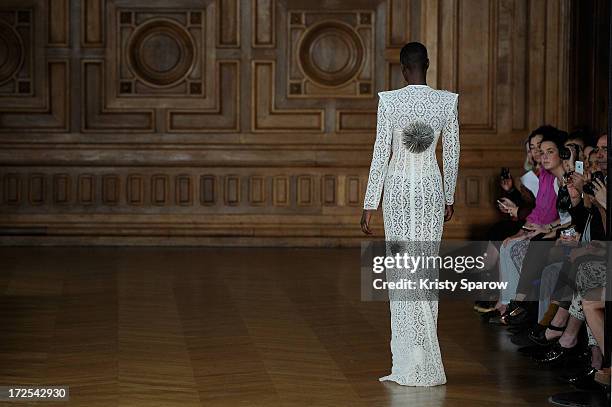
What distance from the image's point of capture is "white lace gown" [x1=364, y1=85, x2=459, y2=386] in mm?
→ 6434

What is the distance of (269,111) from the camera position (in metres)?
13.7

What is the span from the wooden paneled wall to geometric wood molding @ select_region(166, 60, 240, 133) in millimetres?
16

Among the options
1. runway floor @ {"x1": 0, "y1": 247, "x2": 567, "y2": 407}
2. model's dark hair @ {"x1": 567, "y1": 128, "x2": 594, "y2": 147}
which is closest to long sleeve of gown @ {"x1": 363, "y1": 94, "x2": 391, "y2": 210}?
runway floor @ {"x1": 0, "y1": 247, "x2": 567, "y2": 407}

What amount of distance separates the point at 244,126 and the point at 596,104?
156 inches

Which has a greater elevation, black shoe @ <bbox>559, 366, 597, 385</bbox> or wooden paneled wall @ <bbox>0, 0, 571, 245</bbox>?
wooden paneled wall @ <bbox>0, 0, 571, 245</bbox>

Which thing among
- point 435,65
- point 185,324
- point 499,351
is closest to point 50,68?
point 435,65

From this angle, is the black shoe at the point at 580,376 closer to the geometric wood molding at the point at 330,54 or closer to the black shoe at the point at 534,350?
the black shoe at the point at 534,350

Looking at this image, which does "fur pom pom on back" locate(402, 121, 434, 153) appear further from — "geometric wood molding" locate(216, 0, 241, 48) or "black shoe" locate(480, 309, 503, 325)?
"geometric wood molding" locate(216, 0, 241, 48)

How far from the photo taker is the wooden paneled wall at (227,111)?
13562 millimetres

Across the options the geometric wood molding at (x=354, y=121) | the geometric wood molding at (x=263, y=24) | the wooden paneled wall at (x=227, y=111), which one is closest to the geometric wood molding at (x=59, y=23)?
the wooden paneled wall at (x=227, y=111)

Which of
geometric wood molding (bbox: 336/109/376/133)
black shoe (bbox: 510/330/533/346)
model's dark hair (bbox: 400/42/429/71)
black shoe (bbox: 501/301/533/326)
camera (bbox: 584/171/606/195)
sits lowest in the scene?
black shoe (bbox: 510/330/533/346)

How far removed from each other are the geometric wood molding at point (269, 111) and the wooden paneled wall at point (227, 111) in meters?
0.02

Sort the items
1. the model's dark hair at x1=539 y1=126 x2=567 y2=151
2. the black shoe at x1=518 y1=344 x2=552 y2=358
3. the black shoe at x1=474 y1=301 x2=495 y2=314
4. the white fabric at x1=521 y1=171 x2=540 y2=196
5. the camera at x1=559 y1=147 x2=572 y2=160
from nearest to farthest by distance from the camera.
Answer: the black shoe at x1=518 y1=344 x2=552 y2=358
the camera at x1=559 y1=147 x2=572 y2=160
the model's dark hair at x1=539 y1=126 x2=567 y2=151
the black shoe at x1=474 y1=301 x2=495 y2=314
the white fabric at x1=521 y1=171 x2=540 y2=196

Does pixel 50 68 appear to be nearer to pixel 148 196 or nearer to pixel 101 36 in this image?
pixel 101 36
